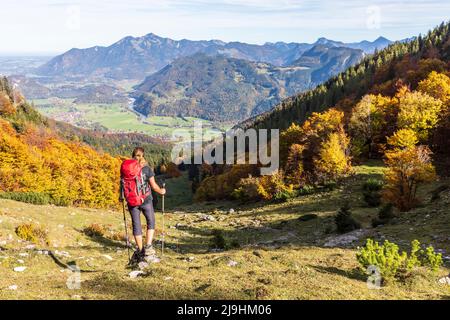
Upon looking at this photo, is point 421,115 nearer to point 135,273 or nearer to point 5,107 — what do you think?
point 135,273

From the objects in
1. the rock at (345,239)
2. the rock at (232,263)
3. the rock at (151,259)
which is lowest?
the rock at (345,239)

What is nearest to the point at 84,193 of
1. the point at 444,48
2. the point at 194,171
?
the point at 194,171

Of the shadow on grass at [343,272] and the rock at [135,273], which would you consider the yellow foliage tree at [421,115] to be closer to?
the shadow on grass at [343,272]

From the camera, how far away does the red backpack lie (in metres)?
14.9

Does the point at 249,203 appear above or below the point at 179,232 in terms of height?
below

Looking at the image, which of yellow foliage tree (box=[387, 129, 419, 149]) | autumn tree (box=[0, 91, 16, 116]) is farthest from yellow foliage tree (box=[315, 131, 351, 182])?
autumn tree (box=[0, 91, 16, 116])

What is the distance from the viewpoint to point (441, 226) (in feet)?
88.7

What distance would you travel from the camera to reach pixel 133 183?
15.1 m

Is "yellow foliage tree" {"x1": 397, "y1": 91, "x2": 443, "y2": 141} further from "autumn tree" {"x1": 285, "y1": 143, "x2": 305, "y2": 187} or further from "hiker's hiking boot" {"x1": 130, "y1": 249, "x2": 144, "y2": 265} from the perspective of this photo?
"hiker's hiking boot" {"x1": 130, "y1": 249, "x2": 144, "y2": 265}

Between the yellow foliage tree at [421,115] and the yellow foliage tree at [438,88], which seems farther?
the yellow foliage tree at [438,88]

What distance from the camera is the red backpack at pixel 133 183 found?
49.0 ft

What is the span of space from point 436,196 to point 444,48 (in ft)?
517

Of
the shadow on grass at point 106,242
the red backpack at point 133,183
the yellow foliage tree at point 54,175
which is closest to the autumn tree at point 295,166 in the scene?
the shadow on grass at point 106,242
